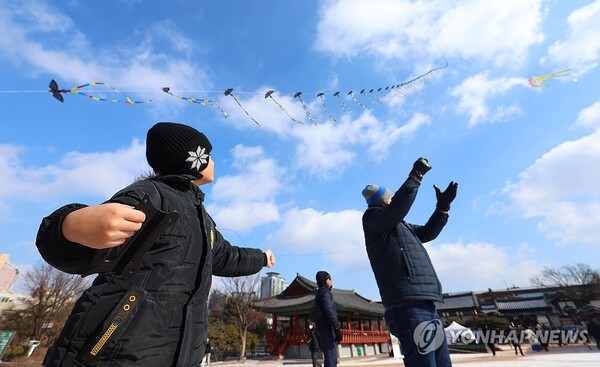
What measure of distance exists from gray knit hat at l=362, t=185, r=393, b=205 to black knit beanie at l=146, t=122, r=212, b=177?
2.08 metres

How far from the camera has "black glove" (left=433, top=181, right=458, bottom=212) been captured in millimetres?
3670

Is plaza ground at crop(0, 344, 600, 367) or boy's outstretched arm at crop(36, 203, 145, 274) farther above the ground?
boy's outstretched arm at crop(36, 203, 145, 274)

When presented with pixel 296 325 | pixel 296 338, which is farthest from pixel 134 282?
pixel 296 325

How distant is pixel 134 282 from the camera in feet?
3.68

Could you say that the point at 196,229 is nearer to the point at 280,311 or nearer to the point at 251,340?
the point at 280,311

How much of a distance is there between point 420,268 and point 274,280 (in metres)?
92.2

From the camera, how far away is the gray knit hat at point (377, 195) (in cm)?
330

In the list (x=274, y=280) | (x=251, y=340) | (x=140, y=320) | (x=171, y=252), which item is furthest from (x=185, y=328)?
(x=274, y=280)

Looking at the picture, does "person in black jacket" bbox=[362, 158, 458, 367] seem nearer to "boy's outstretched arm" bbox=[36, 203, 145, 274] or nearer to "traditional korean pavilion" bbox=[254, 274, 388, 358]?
"boy's outstretched arm" bbox=[36, 203, 145, 274]

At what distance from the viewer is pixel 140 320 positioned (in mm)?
1078

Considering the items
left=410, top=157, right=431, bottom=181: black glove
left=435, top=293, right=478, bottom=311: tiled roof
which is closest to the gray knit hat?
left=410, top=157, right=431, bottom=181: black glove

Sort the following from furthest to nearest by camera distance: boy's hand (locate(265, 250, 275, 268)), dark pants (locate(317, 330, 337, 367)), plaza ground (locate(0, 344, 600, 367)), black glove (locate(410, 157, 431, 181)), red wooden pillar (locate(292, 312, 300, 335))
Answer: red wooden pillar (locate(292, 312, 300, 335)) → plaza ground (locate(0, 344, 600, 367)) → dark pants (locate(317, 330, 337, 367)) → black glove (locate(410, 157, 431, 181)) → boy's hand (locate(265, 250, 275, 268))

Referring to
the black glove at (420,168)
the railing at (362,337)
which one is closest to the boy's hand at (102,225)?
the black glove at (420,168)

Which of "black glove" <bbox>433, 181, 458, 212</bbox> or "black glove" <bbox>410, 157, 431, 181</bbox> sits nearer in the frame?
"black glove" <bbox>410, 157, 431, 181</bbox>
